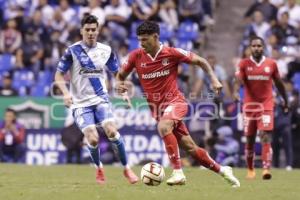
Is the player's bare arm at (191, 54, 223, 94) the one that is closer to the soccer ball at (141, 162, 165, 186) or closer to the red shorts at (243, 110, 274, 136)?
the soccer ball at (141, 162, 165, 186)

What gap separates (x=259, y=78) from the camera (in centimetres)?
1830

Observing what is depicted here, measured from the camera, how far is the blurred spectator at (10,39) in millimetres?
28656

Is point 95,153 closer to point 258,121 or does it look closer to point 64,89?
point 64,89

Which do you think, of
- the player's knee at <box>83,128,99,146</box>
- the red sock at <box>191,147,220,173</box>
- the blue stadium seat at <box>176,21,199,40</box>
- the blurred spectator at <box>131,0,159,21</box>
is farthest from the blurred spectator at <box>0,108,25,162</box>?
the red sock at <box>191,147,220,173</box>

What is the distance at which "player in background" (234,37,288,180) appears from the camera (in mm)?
18094

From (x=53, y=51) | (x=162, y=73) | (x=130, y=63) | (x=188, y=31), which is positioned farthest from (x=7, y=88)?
(x=162, y=73)

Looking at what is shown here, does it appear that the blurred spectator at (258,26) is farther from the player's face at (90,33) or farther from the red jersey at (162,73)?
the red jersey at (162,73)

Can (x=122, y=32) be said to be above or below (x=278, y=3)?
below

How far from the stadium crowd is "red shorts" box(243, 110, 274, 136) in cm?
720

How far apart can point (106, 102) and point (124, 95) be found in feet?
1.32

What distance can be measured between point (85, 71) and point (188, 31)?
46.5 feet

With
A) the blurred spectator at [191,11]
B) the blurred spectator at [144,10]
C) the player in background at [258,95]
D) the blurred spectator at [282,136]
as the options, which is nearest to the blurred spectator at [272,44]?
the blurred spectator at [191,11]

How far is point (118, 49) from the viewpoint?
2775cm

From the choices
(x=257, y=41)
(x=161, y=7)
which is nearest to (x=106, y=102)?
(x=257, y=41)
